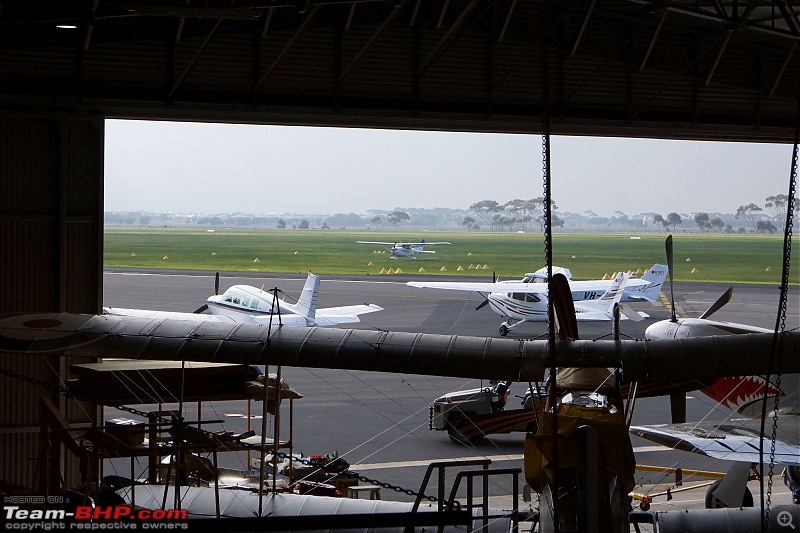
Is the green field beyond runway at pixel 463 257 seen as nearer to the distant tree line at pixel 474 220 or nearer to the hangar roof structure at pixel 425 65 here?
the distant tree line at pixel 474 220

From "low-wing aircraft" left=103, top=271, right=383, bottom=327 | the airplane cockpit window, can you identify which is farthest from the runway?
the airplane cockpit window

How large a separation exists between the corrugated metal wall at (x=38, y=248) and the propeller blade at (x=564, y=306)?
7.19 meters

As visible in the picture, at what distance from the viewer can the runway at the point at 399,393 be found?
571 inches

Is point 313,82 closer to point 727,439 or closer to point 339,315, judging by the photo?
point 727,439

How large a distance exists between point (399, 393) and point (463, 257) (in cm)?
4909

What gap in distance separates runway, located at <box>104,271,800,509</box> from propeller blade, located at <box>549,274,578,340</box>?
2.51 m

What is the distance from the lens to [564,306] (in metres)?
7.87

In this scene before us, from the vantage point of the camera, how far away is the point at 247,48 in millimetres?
12680

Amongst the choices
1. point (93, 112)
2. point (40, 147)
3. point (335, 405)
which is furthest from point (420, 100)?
point (335, 405)

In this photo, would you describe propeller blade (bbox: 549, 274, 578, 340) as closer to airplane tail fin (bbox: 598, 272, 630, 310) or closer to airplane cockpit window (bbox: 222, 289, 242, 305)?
airplane cockpit window (bbox: 222, 289, 242, 305)

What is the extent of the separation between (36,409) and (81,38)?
5459 mm

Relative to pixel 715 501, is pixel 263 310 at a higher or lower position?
higher

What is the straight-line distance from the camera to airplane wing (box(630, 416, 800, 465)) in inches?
382

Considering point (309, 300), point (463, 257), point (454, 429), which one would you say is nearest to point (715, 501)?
point (454, 429)
